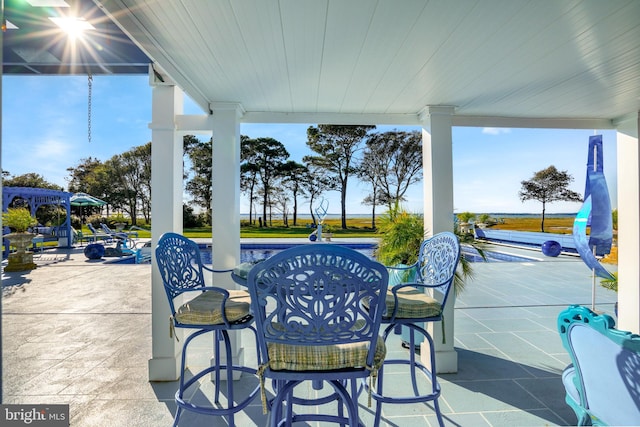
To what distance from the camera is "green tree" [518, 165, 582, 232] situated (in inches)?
842

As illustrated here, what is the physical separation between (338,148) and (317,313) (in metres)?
15.6

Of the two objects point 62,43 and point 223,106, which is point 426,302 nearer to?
point 223,106

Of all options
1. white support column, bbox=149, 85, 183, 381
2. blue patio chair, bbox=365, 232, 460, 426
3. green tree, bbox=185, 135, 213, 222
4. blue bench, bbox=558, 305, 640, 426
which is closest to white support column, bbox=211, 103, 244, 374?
white support column, bbox=149, 85, 183, 381

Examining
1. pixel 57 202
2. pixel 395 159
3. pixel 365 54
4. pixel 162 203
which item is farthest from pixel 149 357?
pixel 395 159

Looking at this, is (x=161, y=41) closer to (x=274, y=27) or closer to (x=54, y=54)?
(x=274, y=27)

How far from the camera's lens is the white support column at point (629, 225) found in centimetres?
309

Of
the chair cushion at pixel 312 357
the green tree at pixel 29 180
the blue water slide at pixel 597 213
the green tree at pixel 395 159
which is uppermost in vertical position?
the green tree at pixel 395 159

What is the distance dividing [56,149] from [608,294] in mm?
21538

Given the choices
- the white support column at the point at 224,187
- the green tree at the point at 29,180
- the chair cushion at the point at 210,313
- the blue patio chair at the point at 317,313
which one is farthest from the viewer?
the green tree at the point at 29,180

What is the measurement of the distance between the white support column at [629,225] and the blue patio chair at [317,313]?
11.3 ft

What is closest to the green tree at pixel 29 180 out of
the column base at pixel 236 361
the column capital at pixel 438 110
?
the column base at pixel 236 361

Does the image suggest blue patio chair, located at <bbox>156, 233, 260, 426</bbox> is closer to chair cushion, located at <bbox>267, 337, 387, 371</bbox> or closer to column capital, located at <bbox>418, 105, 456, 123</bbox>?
chair cushion, located at <bbox>267, 337, 387, 371</bbox>

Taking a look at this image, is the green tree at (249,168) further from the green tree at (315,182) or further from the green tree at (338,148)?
the green tree at (338,148)

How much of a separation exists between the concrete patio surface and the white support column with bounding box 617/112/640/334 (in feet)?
2.22
